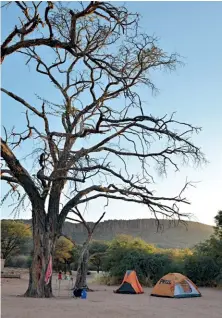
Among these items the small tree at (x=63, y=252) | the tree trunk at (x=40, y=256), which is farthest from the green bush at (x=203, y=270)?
the small tree at (x=63, y=252)

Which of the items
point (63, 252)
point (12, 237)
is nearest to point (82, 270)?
point (63, 252)

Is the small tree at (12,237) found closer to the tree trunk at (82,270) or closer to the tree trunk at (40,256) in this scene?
the tree trunk at (82,270)

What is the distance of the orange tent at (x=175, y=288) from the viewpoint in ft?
59.8

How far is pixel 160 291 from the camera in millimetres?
18766

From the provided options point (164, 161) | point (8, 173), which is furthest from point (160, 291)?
point (8, 173)

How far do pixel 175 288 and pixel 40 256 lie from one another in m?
5.72

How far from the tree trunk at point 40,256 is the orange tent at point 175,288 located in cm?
482

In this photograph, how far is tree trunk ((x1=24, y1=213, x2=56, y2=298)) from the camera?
16.5 metres

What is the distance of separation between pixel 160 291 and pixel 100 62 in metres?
9.69

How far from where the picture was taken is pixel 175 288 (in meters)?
18.3

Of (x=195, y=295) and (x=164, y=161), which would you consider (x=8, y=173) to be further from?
(x=195, y=295)

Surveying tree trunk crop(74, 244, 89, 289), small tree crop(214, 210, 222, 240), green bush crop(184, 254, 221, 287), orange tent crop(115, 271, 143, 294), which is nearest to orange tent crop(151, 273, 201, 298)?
orange tent crop(115, 271, 143, 294)

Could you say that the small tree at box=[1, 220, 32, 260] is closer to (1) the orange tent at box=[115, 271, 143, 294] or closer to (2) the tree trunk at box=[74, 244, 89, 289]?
(2) the tree trunk at box=[74, 244, 89, 289]

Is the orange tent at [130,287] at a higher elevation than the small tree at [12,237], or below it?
below
